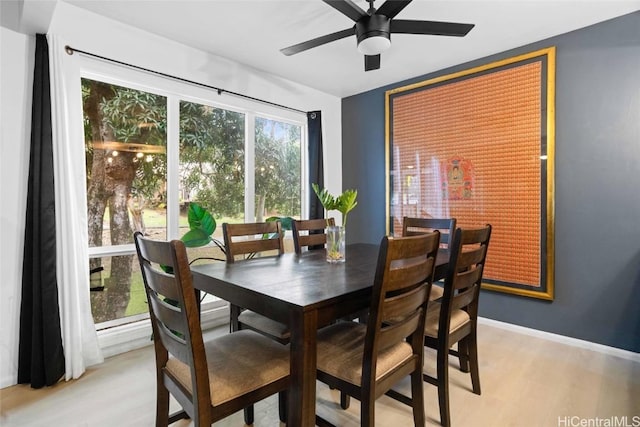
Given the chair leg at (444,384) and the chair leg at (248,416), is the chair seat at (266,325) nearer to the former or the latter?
the chair leg at (248,416)

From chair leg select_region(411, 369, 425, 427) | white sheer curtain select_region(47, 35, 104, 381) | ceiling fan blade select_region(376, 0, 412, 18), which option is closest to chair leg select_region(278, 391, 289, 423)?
chair leg select_region(411, 369, 425, 427)

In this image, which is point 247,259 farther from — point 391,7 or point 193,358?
point 391,7

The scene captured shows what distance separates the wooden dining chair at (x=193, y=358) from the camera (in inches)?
43.6

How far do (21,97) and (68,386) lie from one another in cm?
189

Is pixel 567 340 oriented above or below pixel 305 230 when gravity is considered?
below

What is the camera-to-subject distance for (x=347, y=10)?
1.84m

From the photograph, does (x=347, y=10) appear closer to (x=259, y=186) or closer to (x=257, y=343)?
(x=257, y=343)

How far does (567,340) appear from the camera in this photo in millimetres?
2715

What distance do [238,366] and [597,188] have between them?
2.91 metres

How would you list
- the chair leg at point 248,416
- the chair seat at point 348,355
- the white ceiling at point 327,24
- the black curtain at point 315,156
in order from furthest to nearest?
the black curtain at point 315,156
the white ceiling at point 327,24
the chair leg at point 248,416
the chair seat at point 348,355

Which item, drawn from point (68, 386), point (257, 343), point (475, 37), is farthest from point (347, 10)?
point (68, 386)

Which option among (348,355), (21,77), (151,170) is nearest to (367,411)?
(348,355)

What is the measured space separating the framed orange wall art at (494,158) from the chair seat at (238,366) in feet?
8.04

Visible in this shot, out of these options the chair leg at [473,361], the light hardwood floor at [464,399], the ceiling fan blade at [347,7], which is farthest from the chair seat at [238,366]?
the ceiling fan blade at [347,7]
